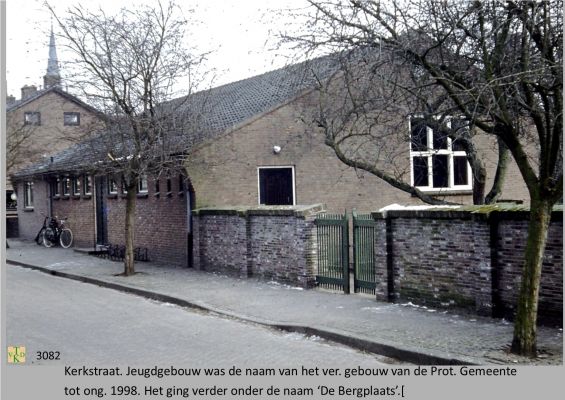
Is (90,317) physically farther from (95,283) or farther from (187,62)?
(187,62)

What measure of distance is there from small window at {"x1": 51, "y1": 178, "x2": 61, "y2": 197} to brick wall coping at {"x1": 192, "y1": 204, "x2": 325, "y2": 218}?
1366 cm

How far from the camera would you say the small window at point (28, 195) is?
34.5 metres

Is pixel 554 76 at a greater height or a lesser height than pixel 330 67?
lesser

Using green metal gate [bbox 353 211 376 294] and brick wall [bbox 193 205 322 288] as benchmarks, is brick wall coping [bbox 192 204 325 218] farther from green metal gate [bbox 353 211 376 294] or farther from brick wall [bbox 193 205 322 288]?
green metal gate [bbox 353 211 376 294]

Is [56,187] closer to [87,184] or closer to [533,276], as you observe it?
[87,184]

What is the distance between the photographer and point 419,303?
458 inches

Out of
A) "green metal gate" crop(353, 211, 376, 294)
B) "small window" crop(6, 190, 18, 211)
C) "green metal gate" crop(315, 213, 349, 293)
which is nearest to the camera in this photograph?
"green metal gate" crop(353, 211, 376, 294)

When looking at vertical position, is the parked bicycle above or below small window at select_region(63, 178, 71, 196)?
below

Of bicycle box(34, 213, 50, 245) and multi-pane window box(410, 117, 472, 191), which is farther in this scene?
bicycle box(34, 213, 50, 245)

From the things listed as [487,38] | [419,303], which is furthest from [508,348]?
[487,38]

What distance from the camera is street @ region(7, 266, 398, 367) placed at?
340 inches

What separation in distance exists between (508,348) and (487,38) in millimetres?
3945

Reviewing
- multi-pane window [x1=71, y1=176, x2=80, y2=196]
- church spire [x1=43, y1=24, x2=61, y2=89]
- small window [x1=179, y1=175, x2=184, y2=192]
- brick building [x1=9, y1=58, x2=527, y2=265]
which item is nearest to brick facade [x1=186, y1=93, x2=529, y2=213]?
brick building [x1=9, y1=58, x2=527, y2=265]

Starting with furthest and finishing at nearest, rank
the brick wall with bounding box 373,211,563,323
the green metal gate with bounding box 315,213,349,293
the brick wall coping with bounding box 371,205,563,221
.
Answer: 1. the green metal gate with bounding box 315,213,349,293
2. the brick wall coping with bounding box 371,205,563,221
3. the brick wall with bounding box 373,211,563,323
